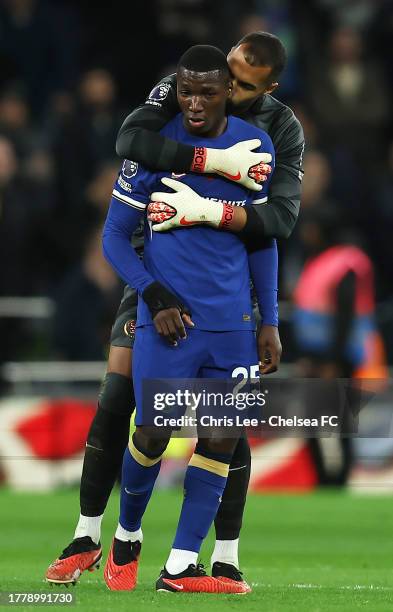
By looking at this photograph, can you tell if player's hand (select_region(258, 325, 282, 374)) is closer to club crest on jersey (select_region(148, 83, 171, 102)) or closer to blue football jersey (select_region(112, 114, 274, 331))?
blue football jersey (select_region(112, 114, 274, 331))

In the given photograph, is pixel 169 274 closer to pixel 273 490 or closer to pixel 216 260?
pixel 216 260

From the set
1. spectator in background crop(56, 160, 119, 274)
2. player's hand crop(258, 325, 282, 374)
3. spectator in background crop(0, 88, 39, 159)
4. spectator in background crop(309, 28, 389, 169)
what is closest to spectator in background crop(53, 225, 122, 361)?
spectator in background crop(56, 160, 119, 274)

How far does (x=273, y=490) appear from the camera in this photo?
528 inches

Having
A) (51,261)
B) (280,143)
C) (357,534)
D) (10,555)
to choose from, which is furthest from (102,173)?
(280,143)

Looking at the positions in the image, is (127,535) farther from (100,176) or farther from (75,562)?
(100,176)

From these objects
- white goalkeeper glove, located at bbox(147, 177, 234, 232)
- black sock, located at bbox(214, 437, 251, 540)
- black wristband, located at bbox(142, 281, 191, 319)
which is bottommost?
black sock, located at bbox(214, 437, 251, 540)

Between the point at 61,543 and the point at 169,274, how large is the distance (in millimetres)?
3460

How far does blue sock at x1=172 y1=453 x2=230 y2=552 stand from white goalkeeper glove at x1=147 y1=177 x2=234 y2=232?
3.08ft

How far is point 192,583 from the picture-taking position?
6.64 metres

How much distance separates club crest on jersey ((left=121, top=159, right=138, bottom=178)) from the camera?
666 cm

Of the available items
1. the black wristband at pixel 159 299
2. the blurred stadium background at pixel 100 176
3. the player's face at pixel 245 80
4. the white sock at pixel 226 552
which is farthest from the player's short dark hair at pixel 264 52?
the blurred stadium background at pixel 100 176

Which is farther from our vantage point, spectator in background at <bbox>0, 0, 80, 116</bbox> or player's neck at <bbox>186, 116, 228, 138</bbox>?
spectator in background at <bbox>0, 0, 80, 116</bbox>

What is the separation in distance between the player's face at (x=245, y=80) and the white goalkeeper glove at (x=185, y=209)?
49 centimetres

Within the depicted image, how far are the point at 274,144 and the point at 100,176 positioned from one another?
765 centimetres
